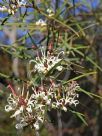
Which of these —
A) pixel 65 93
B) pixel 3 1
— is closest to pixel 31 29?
pixel 3 1

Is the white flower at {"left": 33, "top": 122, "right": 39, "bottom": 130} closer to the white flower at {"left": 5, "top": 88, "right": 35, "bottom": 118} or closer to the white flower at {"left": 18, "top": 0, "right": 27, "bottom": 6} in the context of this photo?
the white flower at {"left": 5, "top": 88, "right": 35, "bottom": 118}

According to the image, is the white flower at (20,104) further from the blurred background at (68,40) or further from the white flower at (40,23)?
the white flower at (40,23)

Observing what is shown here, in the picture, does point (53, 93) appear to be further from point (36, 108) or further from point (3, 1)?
point (3, 1)

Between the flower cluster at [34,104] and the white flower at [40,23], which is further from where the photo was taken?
the white flower at [40,23]

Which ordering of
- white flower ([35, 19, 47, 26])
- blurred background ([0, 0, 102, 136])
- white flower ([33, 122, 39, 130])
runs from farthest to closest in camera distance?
white flower ([35, 19, 47, 26]), blurred background ([0, 0, 102, 136]), white flower ([33, 122, 39, 130])

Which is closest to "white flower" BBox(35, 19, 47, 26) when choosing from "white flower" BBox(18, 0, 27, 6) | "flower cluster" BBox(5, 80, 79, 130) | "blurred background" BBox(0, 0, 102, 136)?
"blurred background" BBox(0, 0, 102, 136)

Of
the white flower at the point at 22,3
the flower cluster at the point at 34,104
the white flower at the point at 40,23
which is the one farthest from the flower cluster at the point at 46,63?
the white flower at the point at 40,23

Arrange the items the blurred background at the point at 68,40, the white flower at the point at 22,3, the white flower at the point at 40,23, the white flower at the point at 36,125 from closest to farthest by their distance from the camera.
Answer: the white flower at the point at 36,125
the white flower at the point at 22,3
the blurred background at the point at 68,40
the white flower at the point at 40,23

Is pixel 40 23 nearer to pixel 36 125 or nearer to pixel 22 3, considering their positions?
pixel 22 3

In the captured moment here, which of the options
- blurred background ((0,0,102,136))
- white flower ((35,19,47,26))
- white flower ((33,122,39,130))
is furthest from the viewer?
white flower ((35,19,47,26))

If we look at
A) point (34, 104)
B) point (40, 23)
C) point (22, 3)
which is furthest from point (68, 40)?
point (34, 104)

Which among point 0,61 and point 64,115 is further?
point 64,115
